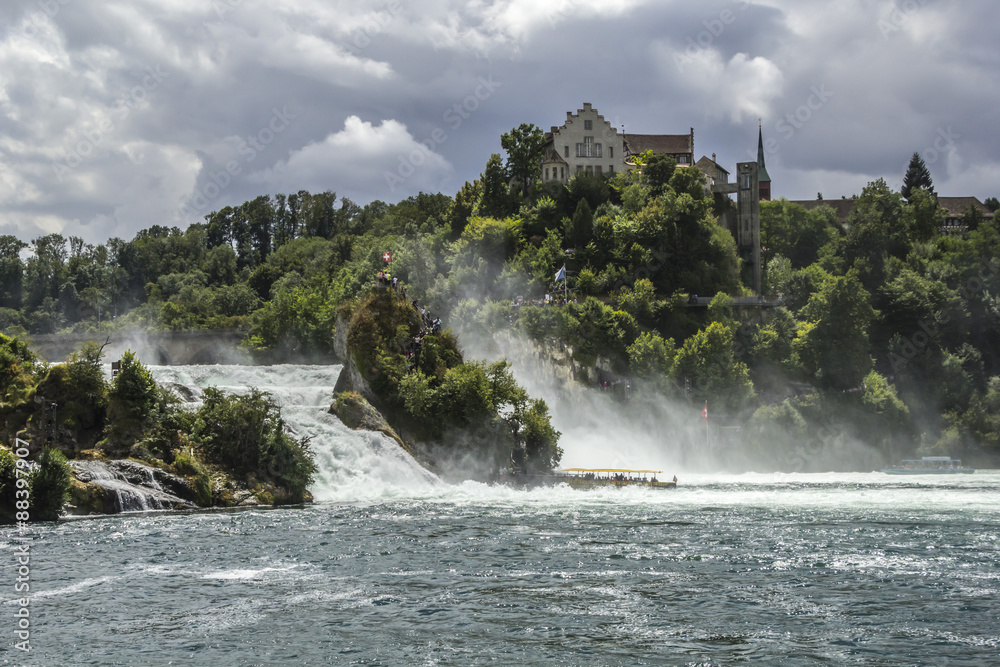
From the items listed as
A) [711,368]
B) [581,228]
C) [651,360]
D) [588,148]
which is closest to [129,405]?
[651,360]

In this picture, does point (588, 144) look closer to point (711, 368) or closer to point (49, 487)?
point (711, 368)

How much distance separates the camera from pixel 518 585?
28078 millimetres

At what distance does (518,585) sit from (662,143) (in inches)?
4325

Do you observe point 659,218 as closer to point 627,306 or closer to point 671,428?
point 627,306

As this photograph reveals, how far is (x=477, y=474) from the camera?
197ft

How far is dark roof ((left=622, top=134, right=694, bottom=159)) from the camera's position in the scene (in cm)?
12875

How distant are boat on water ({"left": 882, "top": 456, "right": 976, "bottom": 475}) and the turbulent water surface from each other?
40.3 meters

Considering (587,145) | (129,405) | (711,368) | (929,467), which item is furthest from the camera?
(587,145)

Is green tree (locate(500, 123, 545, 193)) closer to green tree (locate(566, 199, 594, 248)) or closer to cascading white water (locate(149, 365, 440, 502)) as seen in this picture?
green tree (locate(566, 199, 594, 248))

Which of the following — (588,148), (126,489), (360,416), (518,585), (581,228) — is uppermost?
(588,148)

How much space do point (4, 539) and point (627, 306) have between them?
6805 cm

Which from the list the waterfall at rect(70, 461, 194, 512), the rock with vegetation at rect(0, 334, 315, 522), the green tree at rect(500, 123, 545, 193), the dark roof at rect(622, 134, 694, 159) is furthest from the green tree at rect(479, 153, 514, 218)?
the waterfall at rect(70, 461, 194, 512)

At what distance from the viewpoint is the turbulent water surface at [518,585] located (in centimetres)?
2150

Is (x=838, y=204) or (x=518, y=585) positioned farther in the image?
(x=838, y=204)
